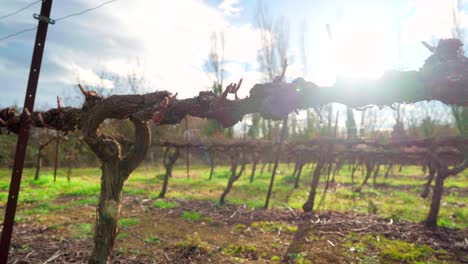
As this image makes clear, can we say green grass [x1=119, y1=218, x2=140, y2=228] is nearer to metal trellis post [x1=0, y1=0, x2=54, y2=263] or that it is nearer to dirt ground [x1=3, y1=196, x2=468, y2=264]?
dirt ground [x1=3, y1=196, x2=468, y2=264]

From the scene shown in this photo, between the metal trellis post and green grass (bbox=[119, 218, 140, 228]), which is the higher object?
the metal trellis post

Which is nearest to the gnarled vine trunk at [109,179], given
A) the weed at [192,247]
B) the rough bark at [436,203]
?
the weed at [192,247]

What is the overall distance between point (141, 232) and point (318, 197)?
9383 mm

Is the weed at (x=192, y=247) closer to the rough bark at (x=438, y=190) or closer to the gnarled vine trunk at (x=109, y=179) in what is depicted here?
the gnarled vine trunk at (x=109, y=179)

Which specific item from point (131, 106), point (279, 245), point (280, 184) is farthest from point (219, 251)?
point (280, 184)

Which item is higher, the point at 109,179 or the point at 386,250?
the point at 109,179

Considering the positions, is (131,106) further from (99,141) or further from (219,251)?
(219,251)

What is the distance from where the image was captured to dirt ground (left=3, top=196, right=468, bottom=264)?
6.11 meters

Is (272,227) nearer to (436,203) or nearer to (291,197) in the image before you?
(436,203)

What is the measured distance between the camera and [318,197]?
47.8 ft

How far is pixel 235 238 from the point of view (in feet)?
25.0

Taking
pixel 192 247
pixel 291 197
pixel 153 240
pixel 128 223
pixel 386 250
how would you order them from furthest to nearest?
1. pixel 291 197
2. pixel 128 223
3. pixel 153 240
4. pixel 386 250
5. pixel 192 247

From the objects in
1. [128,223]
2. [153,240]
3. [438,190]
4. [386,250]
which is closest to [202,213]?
[128,223]

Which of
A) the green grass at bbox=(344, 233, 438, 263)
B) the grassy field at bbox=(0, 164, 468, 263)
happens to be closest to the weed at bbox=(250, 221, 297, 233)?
the grassy field at bbox=(0, 164, 468, 263)
